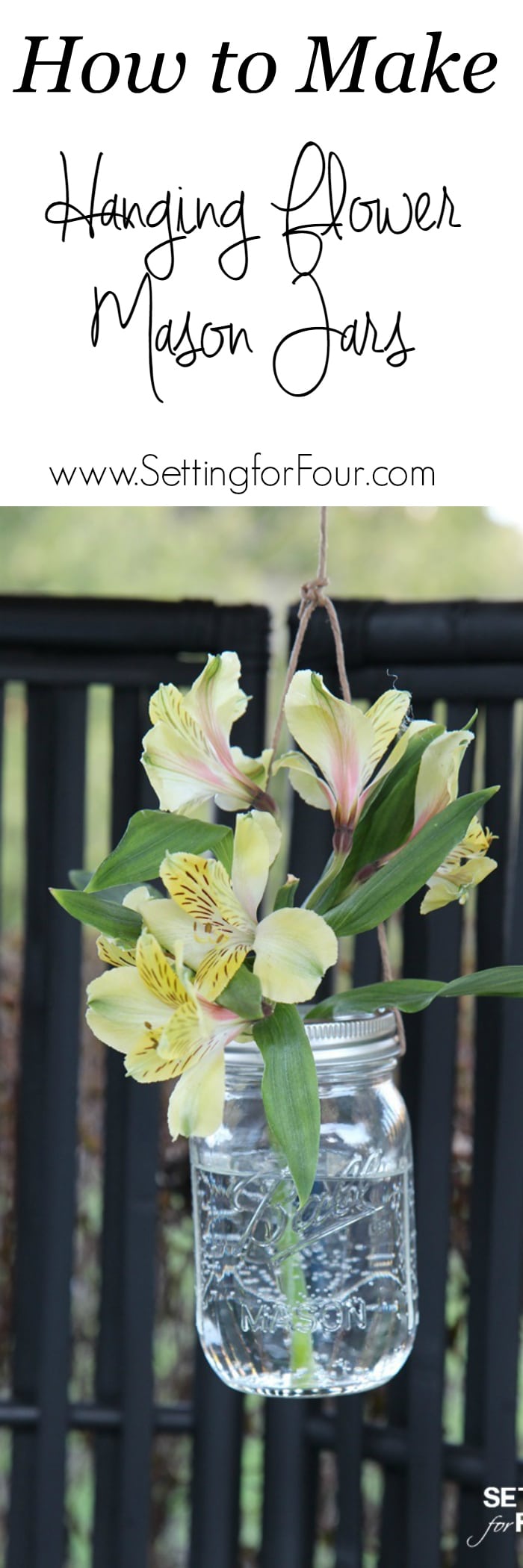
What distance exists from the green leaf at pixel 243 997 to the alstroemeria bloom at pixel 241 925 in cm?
1

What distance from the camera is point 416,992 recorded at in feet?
2.20

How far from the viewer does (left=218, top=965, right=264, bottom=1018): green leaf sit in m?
0.61

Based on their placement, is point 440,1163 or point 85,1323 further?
point 85,1323

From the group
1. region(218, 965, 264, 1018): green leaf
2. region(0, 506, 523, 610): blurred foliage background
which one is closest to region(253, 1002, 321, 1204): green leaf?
region(218, 965, 264, 1018): green leaf

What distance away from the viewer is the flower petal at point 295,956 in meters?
0.59

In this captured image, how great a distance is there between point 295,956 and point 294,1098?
0.07 metres

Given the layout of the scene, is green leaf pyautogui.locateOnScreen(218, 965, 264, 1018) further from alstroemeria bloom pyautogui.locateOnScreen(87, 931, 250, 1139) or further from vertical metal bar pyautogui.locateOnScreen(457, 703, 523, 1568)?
vertical metal bar pyautogui.locateOnScreen(457, 703, 523, 1568)

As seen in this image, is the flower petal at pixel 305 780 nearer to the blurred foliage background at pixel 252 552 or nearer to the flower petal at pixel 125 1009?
the flower petal at pixel 125 1009

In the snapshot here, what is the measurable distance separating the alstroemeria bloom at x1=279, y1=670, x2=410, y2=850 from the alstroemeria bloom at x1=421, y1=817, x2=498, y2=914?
0.07 metres

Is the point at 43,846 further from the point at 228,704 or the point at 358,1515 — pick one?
the point at 358,1515
